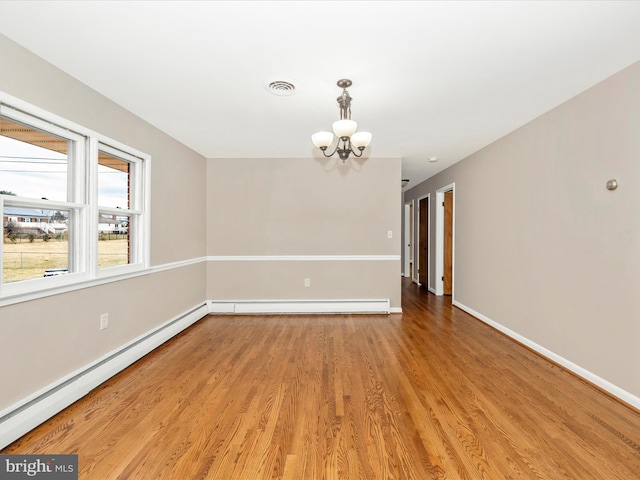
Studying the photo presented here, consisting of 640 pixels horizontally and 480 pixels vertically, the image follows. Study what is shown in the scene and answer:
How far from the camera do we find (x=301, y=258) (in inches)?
196

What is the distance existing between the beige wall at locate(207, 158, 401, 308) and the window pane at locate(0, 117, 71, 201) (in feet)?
8.40

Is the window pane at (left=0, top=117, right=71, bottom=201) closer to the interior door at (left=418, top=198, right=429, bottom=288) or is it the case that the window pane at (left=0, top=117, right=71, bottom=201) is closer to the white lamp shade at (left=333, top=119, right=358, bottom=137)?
the white lamp shade at (left=333, top=119, right=358, bottom=137)

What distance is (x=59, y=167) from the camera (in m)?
2.44

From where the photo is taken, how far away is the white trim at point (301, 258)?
16.3 ft

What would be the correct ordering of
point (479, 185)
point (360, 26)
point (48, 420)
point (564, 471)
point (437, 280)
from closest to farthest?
point (564, 471) < point (360, 26) < point (48, 420) < point (479, 185) < point (437, 280)

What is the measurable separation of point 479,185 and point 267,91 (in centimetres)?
330

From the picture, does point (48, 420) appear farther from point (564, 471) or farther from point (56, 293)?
point (564, 471)

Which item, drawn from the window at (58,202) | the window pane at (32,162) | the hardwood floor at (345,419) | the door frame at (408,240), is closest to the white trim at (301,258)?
the hardwood floor at (345,419)

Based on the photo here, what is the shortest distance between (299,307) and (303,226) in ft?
4.05

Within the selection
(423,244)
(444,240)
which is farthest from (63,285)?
(423,244)

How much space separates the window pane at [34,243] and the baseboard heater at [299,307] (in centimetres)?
261

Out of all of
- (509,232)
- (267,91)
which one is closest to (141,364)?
(267,91)

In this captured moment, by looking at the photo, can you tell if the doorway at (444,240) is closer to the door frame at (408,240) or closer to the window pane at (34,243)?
the door frame at (408,240)

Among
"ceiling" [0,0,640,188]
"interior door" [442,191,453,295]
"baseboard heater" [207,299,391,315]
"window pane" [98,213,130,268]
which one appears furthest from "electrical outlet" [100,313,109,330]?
"interior door" [442,191,453,295]
